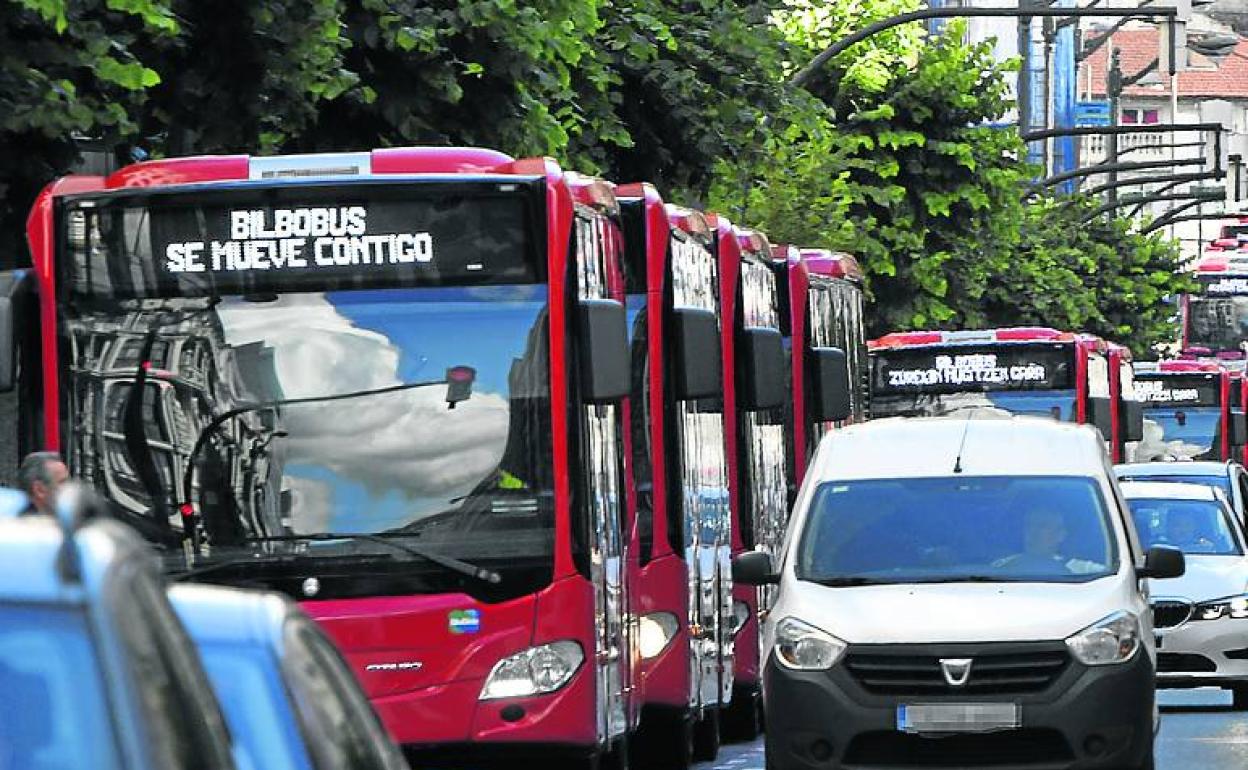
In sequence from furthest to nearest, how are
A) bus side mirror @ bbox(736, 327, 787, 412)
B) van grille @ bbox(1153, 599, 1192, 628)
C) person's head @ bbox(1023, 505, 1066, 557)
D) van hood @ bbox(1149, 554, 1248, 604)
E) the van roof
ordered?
van hood @ bbox(1149, 554, 1248, 604)
van grille @ bbox(1153, 599, 1192, 628)
bus side mirror @ bbox(736, 327, 787, 412)
the van roof
person's head @ bbox(1023, 505, 1066, 557)

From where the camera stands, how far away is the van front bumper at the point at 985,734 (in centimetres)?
1354

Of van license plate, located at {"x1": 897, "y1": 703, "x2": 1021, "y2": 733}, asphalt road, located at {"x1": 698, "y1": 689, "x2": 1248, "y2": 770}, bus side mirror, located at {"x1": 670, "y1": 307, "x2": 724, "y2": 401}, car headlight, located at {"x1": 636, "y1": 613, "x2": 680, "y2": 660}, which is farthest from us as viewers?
asphalt road, located at {"x1": 698, "y1": 689, "x2": 1248, "y2": 770}

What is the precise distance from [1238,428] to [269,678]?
168 feet

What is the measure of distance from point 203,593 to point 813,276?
20.3 meters

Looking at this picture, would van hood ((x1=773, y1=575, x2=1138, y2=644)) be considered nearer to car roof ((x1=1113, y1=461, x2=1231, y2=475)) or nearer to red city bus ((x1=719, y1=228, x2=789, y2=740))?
red city bus ((x1=719, y1=228, x2=789, y2=740))

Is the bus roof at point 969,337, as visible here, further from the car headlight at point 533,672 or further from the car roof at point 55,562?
the car roof at point 55,562

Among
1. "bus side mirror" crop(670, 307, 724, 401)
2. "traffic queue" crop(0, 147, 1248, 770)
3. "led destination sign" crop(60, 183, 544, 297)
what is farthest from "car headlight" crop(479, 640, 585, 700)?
"bus side mirror" crop(670, 307, 724, 401)

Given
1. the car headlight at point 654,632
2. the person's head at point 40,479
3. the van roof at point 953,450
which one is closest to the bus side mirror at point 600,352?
the van roof at point 953,450

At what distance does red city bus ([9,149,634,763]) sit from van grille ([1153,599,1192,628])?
9.67 m

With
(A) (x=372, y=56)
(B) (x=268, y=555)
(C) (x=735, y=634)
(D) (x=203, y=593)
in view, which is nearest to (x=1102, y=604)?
(B) (x=268, y=555)

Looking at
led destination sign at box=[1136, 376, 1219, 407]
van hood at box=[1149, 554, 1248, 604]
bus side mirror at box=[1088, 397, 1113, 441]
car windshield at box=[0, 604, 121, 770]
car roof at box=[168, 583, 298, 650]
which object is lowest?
led destination sign at box=[1136, 376, 1219, 407]

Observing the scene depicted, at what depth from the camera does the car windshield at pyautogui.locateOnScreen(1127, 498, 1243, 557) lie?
23312 millimetres

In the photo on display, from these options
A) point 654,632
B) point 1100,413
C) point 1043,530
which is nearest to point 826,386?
point 654,632

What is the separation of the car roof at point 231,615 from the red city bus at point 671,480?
10.8m
